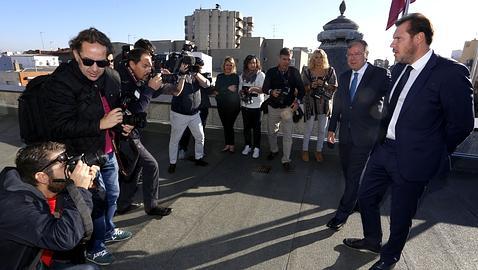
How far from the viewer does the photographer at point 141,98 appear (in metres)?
3.16

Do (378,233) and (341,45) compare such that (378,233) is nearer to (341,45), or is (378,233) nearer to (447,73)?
(447,73)

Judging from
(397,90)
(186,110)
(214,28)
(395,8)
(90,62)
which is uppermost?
(214,28)

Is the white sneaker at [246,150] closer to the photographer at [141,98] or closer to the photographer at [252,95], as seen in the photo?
the photographer at [252,95]

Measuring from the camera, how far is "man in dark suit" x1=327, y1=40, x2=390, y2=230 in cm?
332

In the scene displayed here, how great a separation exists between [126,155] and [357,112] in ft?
8.24

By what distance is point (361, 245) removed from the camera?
123 inches

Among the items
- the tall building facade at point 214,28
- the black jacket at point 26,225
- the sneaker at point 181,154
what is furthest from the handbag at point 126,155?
the tall building facade at point 214,28

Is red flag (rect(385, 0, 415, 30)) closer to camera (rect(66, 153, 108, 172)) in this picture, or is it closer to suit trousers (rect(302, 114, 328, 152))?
suit trousers (rect(302, 114, 328, 152))

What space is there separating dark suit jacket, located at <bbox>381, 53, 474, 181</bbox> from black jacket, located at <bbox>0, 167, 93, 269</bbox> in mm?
2466

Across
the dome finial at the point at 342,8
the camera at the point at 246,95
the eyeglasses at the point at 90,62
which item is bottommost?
the camera at the point at 246,95

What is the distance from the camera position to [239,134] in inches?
267

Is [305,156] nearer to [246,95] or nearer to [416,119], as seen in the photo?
[246,95]

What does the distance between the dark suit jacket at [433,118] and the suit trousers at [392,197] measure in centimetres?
11

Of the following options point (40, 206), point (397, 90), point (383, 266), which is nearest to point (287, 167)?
point (383, 266)
